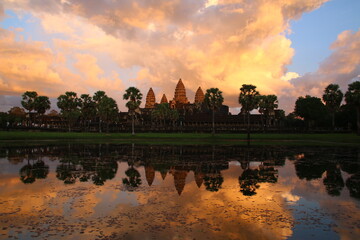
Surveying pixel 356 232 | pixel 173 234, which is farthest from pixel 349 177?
pixel 173 234

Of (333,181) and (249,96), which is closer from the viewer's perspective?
(333,181)

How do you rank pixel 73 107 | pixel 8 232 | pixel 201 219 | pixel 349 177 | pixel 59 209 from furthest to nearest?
pixel 73 107, pixel 349 177, pixel 59 209, pixel 201 219, pixel 8 232

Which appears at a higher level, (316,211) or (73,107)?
(73,107)

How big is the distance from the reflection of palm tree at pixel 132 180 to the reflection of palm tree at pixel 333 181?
9414 mm

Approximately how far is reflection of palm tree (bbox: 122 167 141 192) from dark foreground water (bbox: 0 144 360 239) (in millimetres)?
50

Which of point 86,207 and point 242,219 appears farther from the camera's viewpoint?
point 86,207

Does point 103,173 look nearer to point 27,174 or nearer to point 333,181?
point 27,174

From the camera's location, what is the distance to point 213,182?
1630 centimetres

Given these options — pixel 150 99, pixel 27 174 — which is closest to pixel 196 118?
pixel 150 99

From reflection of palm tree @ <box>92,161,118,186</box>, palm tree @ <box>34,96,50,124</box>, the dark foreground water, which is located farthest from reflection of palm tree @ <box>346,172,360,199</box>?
palm tree @ <box>34,96,50,124</box>

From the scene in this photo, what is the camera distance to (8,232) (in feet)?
28.2

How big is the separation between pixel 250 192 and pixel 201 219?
4908mm

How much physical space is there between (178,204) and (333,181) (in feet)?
33.1

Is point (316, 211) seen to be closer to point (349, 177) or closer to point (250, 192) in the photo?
point (250, 192)
